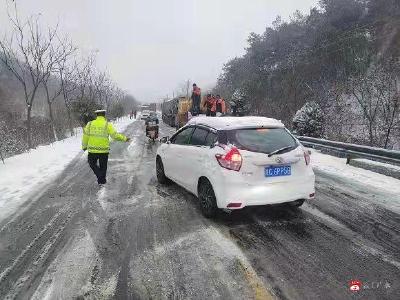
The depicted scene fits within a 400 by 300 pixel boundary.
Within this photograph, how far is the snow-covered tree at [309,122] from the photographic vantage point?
19.2 m

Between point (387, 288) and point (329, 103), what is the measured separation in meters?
25.6

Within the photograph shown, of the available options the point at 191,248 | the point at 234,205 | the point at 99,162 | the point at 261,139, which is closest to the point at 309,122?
the point at 99,162

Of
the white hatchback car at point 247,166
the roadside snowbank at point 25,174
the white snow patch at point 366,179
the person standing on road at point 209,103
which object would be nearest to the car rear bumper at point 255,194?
the white hatchback car at point 247,166

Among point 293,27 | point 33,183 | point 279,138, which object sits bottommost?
point 33,183

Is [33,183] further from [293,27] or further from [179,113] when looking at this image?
[293,27]

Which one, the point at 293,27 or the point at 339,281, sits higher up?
the point at 293,27

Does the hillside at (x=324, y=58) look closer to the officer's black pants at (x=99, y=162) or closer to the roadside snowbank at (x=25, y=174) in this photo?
the roadside snowbank at (x=25, y=174)

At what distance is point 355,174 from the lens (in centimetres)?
962

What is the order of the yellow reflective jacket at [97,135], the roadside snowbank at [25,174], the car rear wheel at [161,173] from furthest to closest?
the car rear wheel at [161,173] < the yellow reflective jacket at [97,135] < the roadside snowbank at [25,174]

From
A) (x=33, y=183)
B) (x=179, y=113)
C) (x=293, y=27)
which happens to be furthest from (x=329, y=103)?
(x=33, y=183)

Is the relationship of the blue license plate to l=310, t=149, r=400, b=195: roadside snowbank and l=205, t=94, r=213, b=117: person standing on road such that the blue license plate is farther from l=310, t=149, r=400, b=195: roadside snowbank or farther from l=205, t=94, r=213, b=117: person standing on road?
l=205, t=94, r=213, b=117: person standing on road

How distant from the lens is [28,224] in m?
5.98

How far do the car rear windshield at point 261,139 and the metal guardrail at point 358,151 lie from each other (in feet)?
15.5

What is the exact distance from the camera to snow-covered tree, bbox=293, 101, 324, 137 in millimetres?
19234
